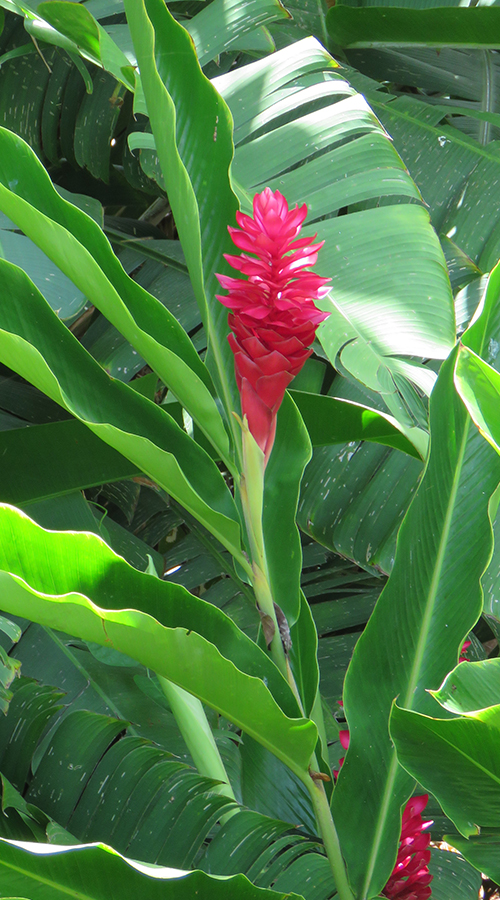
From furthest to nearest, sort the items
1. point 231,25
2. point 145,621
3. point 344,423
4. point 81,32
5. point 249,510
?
point 231,25 → point 81,32 → point 344,423 → point 249,510 → point 145,621

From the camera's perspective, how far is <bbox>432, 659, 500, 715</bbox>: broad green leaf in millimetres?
390

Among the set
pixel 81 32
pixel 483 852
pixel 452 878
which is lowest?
pixel 452 878

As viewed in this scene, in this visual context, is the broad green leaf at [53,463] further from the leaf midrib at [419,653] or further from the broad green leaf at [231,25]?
the broad green leaf at [231,25]

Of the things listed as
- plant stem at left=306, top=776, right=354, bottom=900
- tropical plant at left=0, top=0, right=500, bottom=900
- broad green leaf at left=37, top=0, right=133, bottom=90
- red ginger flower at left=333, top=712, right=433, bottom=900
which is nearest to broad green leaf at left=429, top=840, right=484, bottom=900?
tropical plant at left=0, top=0, right=500, bottom=900

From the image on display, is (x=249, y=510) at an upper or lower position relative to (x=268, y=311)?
lower

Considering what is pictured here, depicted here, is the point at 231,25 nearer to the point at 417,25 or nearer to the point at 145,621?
the point at 417,25

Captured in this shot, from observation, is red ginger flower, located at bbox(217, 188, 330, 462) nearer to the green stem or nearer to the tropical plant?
Answer: the tropical plant

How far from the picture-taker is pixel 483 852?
448mm

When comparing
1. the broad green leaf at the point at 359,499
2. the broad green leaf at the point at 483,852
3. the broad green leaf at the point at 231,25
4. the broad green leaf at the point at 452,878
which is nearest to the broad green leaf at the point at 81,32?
the broad green leaf at the point at 231,25

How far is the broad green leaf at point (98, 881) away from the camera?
38cm

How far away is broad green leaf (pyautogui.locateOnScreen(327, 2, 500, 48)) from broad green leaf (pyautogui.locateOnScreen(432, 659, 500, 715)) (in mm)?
1018

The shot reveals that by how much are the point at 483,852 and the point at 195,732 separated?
0.79ft

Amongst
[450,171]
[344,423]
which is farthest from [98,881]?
[450,171]

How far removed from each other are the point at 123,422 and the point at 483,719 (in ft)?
1.07
